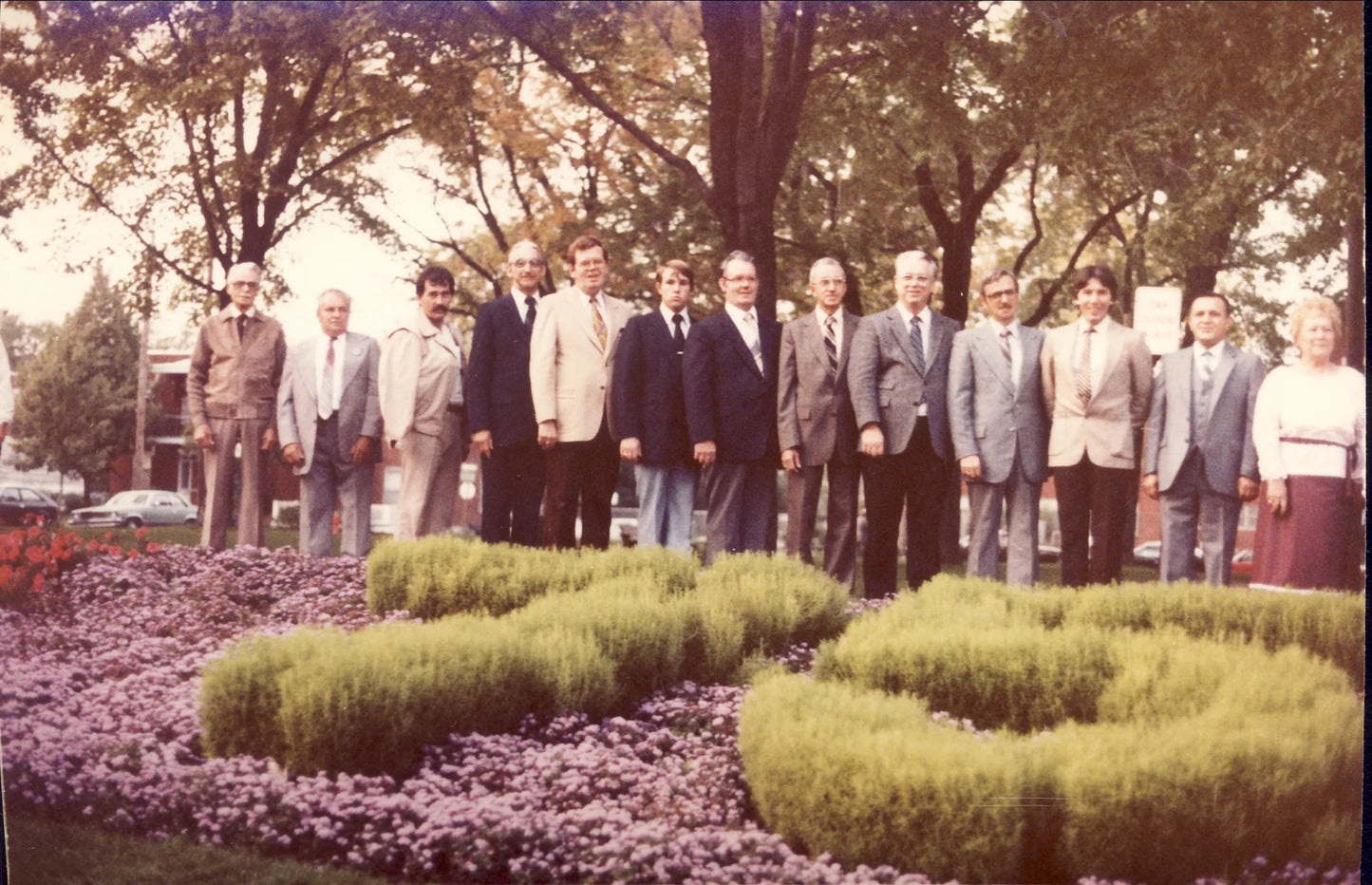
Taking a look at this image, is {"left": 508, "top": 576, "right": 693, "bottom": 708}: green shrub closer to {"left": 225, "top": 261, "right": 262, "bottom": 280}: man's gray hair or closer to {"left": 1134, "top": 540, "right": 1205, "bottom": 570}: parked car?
{"left": 1134, "top": 540, "right": 1205, "bottom": 570}: parked car

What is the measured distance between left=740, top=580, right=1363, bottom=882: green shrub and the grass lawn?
5.24ft

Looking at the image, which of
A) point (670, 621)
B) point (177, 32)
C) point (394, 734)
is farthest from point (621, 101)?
point (394, 734)

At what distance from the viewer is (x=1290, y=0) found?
20.4 ft

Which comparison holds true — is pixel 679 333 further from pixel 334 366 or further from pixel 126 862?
pixel 126 862

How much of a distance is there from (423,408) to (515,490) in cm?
79

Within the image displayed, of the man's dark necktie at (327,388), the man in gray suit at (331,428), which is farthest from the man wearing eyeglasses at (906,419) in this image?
the man's dark necktie at (327,388)

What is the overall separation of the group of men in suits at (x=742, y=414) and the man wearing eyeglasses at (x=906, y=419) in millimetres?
13

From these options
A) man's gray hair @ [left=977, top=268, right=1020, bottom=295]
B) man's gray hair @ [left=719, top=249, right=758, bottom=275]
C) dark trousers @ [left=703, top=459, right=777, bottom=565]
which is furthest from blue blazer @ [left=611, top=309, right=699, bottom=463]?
man's gray hair @ [left=977, top=268, right=1020, bottom=295]

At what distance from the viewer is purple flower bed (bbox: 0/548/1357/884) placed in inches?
185

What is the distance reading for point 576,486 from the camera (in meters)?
8.19

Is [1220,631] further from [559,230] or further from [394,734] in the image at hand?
[559,230]

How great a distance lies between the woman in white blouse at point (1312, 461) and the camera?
6.20 meters

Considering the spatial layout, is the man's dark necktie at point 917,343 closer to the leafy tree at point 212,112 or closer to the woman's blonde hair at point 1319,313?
the woman's blonde hair at point 1319,313

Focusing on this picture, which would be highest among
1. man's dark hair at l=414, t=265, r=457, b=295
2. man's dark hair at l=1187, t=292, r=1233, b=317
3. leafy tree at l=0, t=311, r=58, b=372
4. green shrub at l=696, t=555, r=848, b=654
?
man's dark hair at l=414, t=265, r=457, b=295
